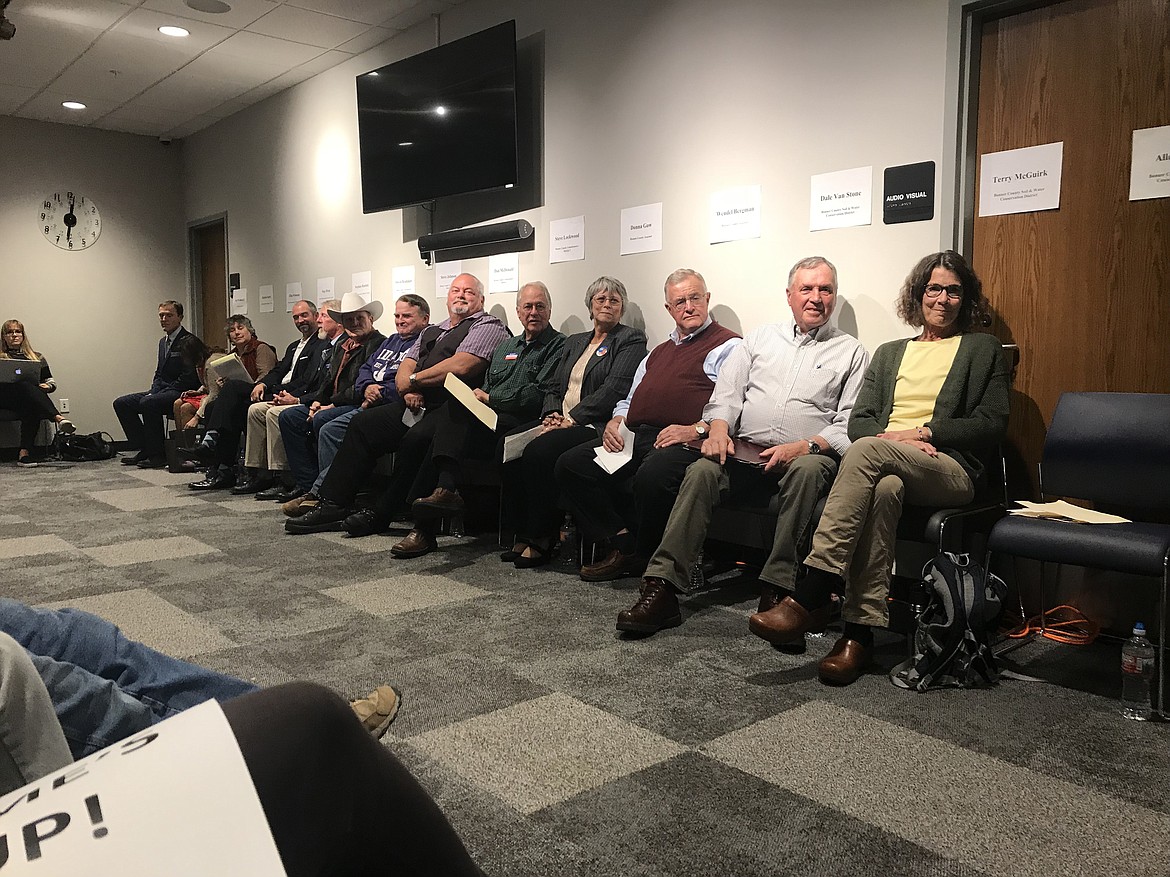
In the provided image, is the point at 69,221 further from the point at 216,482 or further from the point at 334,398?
the point at 334,398

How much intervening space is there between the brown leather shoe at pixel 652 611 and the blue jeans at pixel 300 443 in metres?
3.05

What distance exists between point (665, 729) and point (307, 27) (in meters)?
5.24

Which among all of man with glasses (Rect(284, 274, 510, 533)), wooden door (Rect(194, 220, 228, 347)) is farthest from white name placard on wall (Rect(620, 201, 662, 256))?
wooden door (Rect(194, 220, 228, 347))

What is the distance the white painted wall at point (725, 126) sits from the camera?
3.31m

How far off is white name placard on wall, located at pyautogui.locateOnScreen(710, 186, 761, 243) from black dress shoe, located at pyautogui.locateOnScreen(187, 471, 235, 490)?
3.87 metres

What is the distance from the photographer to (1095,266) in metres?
2.89

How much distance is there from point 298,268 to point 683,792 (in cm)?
622

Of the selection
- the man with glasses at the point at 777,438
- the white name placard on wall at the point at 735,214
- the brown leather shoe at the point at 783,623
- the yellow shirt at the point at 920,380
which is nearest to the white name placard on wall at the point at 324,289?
the white name placard on wall at the point at 735,214

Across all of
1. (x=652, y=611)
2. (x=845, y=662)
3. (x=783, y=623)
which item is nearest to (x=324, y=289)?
(x=652, y=611)

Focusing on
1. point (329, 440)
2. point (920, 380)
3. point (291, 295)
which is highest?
point (291, 295)

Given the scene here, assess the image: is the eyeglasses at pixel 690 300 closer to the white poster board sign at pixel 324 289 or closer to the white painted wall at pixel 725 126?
the white painted wall at pixel 725 126

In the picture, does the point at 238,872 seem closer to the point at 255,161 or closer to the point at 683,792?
the point at 683,792

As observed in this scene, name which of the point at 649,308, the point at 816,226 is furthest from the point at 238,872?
the point at 649,308

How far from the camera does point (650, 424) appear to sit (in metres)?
3.58
